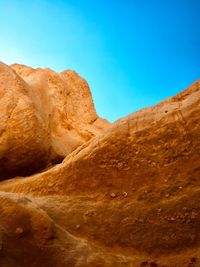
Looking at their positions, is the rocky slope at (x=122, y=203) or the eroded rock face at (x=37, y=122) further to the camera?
the eroded rock face at (x=37, y=122)

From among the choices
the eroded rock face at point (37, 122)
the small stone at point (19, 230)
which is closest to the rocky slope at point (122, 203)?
the small stone at point (19, 230)

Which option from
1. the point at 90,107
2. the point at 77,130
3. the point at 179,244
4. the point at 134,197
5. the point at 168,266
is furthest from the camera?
the point at 90,107

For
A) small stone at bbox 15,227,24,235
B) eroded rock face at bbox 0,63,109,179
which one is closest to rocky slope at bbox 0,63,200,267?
small stone at bbox 15,227,24,235

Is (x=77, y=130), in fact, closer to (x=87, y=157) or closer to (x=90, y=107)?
(x=90, y=107)

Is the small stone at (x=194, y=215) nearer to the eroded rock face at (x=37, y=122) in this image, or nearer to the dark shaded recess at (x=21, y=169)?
the eroded rock face at (x=37, y=122)

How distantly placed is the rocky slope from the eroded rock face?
254cm

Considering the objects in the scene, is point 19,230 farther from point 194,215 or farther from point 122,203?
point 194,215

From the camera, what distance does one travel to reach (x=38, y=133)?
457 inches

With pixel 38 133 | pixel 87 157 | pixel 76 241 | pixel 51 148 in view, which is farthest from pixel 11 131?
pixel 76 241

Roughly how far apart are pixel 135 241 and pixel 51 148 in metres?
6.84

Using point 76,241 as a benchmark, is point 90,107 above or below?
above

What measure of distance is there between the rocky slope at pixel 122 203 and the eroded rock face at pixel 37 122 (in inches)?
100

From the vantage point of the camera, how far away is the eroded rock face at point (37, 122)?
37.5 feet

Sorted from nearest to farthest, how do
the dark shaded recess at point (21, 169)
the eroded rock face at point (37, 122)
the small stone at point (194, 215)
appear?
the small stone at point (194, 215)
the eroded rock face at point (37, 122)
the dark shaded recess at point (21, 169)
